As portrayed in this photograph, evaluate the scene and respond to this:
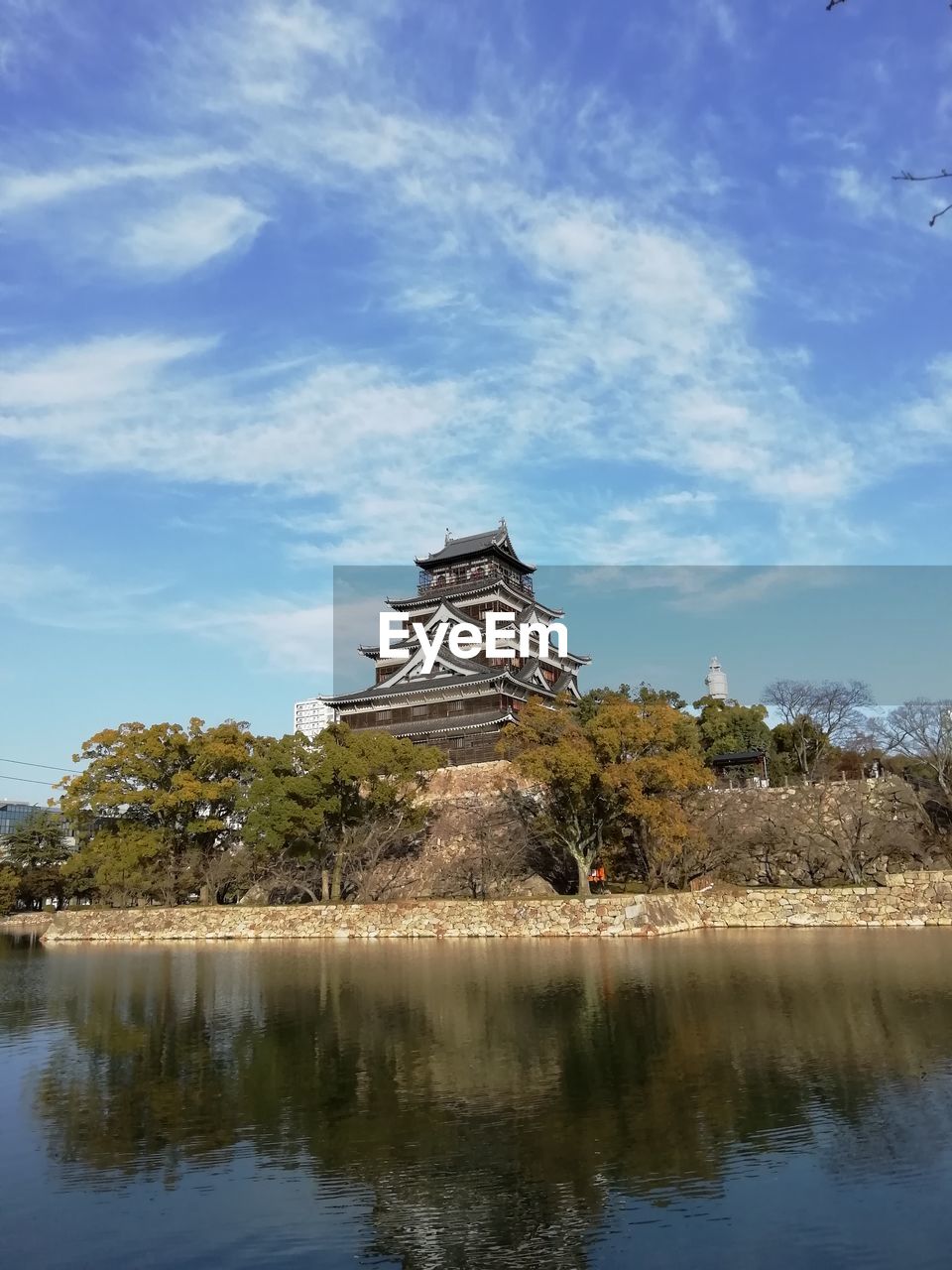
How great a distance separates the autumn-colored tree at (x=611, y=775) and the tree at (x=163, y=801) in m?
12.6

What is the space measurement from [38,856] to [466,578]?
2965cm

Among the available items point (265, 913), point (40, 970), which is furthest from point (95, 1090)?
point (265, 913)

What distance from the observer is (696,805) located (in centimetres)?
3138

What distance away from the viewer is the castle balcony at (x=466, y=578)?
180 feet

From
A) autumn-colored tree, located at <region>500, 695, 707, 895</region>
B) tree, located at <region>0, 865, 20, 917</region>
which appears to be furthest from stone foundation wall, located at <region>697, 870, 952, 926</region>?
tree, located at <region>0, 865, 20, 917</region>

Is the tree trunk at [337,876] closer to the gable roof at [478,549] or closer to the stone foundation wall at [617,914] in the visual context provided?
the stone foundation wall at [617,914]

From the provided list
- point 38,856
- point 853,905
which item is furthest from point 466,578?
point 853,905

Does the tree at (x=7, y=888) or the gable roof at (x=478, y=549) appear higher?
the gable roof at (x=478, y=549)

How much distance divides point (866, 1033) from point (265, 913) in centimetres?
2283

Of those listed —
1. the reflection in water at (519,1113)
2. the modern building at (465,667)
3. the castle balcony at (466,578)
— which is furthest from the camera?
the castle balcony at (466,578)

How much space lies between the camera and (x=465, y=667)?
4606 cm

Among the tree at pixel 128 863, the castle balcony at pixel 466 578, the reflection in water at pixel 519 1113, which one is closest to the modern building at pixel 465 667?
the castle balcony at pixel 466 578

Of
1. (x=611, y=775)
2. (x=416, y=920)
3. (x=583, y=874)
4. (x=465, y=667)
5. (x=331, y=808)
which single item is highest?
(x=465, y=667)

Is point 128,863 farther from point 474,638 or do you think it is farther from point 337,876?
point 474,638
